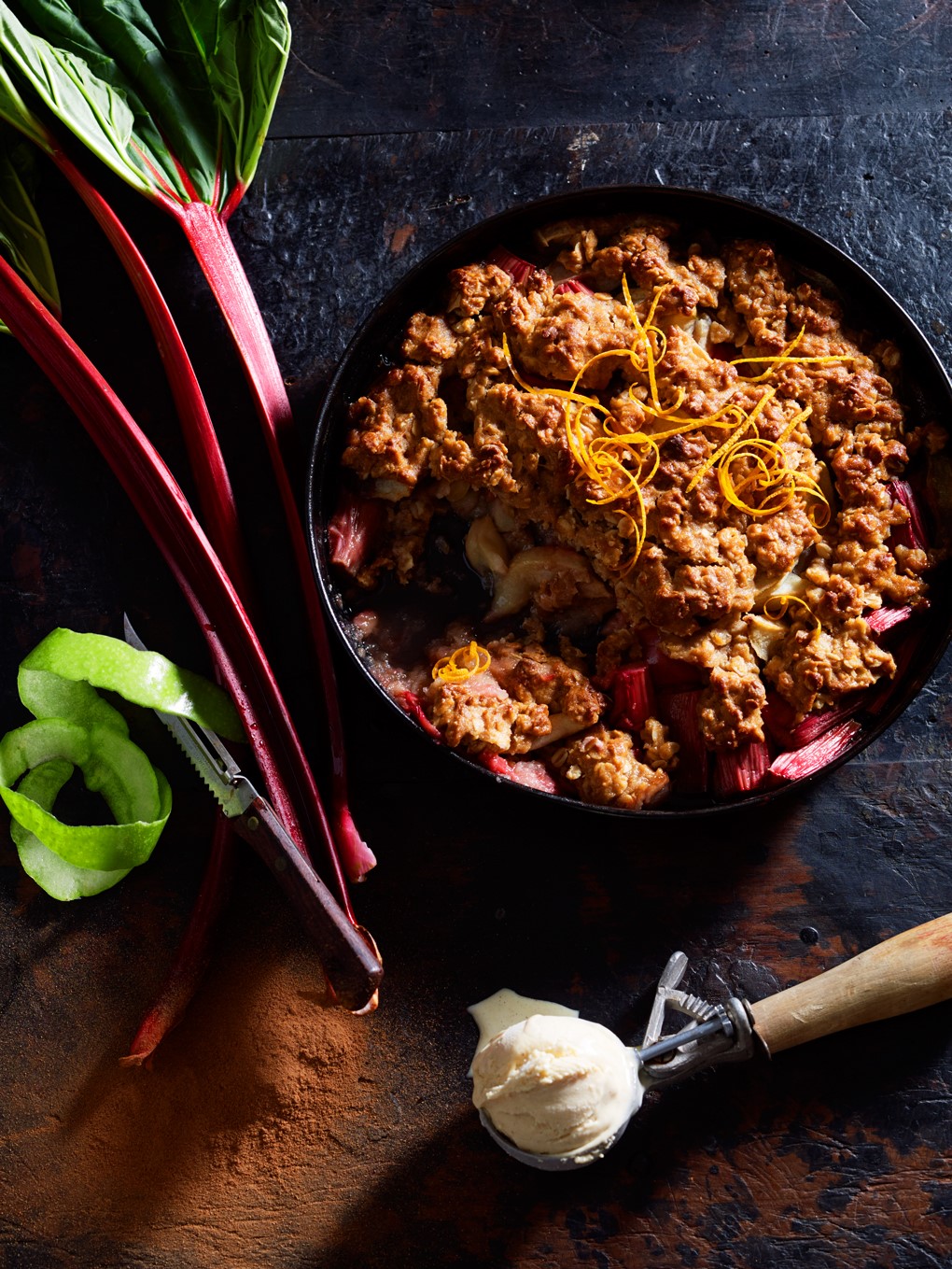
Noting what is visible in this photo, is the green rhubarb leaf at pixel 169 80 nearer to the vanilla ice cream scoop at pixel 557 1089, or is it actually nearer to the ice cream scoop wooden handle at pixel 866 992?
the vanilla ice cream scoop at pixel 557 1089

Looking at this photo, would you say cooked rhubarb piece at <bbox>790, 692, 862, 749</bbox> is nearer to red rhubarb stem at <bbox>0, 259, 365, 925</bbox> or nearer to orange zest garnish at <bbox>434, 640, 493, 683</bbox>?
orange zest garnish at <bbox>434, 640, 493, 683</bbox>

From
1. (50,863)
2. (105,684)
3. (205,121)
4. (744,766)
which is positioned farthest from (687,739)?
(205,121)

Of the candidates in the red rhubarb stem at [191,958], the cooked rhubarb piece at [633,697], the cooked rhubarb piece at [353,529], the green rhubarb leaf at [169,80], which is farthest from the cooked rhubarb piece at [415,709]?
the green rhubarb leaf at [169,80]

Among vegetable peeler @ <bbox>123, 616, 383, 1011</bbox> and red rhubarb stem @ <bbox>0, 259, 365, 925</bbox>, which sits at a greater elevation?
red rhubarb stem @ <bbox>0, 259, 365, 925</bbox>

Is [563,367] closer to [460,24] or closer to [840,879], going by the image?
[460,24]

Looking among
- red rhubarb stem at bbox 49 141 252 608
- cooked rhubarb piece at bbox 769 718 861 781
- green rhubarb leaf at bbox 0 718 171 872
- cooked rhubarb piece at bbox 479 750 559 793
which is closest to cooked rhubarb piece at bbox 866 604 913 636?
cooked rhubarb piece at bbox 769 718 861 781
